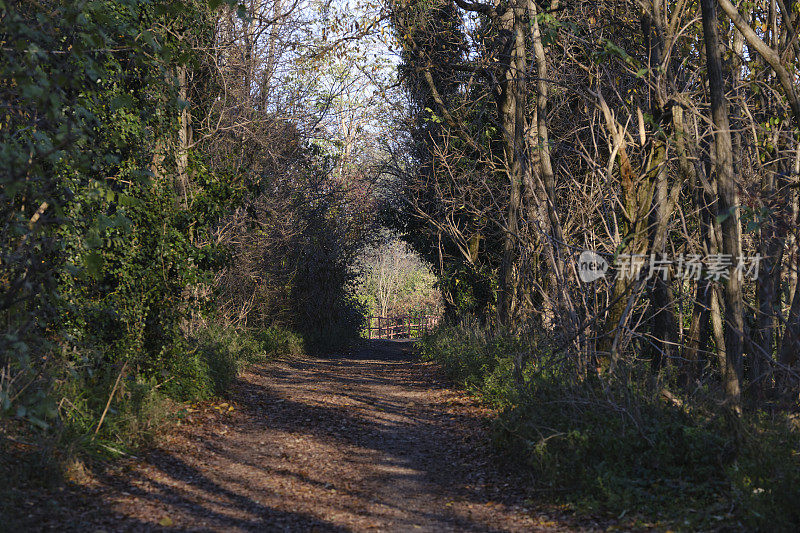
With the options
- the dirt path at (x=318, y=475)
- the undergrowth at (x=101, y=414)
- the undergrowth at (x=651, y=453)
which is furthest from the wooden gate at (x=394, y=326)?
the undergrowth at (x=651, y=453)

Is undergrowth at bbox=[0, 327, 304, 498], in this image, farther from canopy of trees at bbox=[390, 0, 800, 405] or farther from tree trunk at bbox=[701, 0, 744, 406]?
tree trunk at bbox=[701, 0, 744, 406]

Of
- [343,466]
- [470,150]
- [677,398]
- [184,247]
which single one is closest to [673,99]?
[677,398]

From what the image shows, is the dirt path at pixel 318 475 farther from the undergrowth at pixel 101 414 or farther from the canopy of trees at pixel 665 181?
the canopy of trees at pixel 665 181

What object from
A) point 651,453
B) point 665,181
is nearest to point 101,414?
point 651,453

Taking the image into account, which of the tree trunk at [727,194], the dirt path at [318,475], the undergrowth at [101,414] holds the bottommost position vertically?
the dirt path at [318,475]

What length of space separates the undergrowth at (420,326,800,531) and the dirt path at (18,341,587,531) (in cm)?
46

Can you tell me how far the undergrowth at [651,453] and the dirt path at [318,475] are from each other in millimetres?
457

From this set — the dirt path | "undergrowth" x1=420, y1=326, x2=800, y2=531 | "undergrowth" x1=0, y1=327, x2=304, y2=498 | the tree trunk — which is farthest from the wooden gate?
the tree trunk

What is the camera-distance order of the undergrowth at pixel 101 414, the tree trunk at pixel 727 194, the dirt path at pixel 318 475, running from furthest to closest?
the tree trunk at pixel 727 194
the undergrowth at pixel 101 414
the dirt path at pixel 318 475

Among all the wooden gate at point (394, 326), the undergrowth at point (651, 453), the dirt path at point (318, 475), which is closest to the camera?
the undergrowth at point (651, 453)

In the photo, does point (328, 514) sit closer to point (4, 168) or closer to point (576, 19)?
point (4, 168)

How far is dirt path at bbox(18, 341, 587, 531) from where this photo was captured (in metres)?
5.39

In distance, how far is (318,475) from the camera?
6789 millimetres

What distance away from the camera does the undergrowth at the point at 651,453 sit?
16.4 ft
